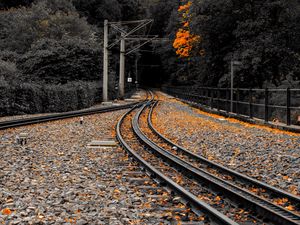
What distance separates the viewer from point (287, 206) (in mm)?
5863

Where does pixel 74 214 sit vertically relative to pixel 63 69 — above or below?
below

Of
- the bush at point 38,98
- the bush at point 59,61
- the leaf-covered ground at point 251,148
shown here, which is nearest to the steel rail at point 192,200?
the leaf-covered ground at point 251,148

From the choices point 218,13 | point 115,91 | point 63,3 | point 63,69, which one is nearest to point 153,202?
point 218,13

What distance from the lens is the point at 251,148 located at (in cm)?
1123

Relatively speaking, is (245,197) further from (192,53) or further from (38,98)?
(192,53)

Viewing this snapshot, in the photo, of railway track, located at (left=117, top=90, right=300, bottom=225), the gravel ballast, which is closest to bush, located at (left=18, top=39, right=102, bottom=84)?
the gravel ballast

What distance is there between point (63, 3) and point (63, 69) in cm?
2154

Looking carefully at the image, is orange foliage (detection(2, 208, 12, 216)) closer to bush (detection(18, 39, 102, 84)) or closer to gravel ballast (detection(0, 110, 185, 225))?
gravel ballast (detection(0, 110, 185, 225))

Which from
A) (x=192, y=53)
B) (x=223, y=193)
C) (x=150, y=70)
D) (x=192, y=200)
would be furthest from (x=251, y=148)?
(x=150, y=70)

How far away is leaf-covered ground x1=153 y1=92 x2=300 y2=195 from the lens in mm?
8102

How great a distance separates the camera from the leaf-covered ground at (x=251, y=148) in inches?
319

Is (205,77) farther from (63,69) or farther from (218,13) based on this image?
(63,69)

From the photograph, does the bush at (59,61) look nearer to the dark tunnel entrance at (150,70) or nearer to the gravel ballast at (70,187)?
the gravel ballast at (70,187)

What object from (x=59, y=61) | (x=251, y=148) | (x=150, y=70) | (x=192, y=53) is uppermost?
(x=150, y=70)
